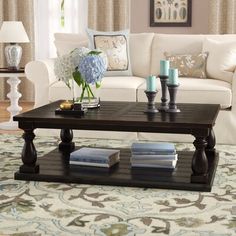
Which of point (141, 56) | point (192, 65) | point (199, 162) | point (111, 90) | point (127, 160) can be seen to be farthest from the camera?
point (141, 56)

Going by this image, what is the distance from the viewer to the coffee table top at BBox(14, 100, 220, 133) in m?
3.06

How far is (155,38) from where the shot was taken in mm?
5238

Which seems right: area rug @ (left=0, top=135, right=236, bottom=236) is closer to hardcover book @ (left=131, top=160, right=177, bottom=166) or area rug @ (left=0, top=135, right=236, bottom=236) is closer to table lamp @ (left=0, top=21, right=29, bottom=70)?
hardcover book @ (left=131, top=160, right=177, bottom=166)

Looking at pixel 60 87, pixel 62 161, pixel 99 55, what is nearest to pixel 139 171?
pixel 62 161

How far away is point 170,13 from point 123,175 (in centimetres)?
399

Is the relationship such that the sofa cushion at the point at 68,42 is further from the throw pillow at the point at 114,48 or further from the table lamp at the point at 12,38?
the table lamp at the point at 12,38

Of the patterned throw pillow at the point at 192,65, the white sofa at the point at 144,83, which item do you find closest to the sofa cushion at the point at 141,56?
the white sofa at the point at 144,83

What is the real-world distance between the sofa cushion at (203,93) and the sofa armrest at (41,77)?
2.71 feet

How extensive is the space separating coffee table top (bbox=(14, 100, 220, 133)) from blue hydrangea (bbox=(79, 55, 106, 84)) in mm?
224

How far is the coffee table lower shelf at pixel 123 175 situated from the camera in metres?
3.12

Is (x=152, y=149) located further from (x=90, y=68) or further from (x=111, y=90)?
(x=111, y=90)

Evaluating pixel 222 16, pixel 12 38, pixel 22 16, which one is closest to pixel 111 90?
pixel 12 38

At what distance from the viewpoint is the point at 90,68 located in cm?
332

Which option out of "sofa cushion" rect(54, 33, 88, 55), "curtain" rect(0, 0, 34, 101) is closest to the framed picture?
"curtain" rect(0, 0, 34, 101)
